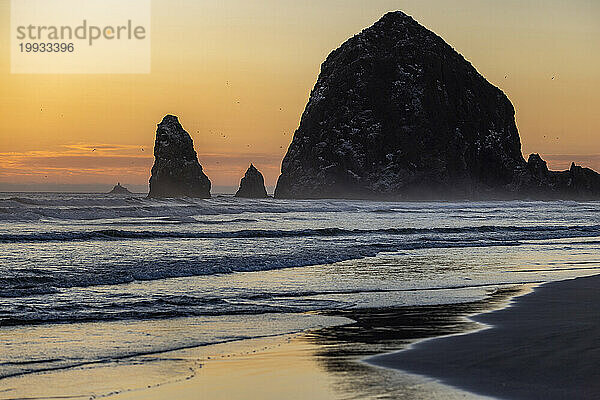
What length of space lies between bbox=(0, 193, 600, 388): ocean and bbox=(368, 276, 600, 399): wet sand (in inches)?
72.3

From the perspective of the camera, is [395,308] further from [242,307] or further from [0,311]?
[0,311]

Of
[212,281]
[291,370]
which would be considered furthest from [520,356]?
[212,281]

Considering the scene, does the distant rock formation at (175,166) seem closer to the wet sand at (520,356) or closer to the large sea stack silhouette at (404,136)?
the large sea stack silhouette at (404,136)

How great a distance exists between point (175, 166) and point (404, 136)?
42.2 m

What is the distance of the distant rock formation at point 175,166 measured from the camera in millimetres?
108000

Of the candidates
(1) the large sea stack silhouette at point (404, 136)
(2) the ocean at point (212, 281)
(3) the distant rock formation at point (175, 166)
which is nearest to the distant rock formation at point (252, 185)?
(1) the large sea stack silhouette at point (404, 136)

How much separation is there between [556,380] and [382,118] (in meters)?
130

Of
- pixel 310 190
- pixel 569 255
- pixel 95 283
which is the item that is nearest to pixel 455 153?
pixel 310 190

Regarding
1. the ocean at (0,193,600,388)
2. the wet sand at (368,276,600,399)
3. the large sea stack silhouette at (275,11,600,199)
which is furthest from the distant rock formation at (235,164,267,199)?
the wet sand at (368,276,600,399)

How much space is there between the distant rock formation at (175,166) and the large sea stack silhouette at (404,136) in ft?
73.2

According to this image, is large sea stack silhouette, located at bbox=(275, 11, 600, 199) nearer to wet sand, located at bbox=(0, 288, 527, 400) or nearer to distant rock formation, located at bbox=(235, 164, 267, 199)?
distant rock formation, located at bbox=(235, 164, 267, 199)

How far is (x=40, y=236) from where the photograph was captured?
2411 centimetres

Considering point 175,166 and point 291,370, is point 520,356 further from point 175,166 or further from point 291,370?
point 175,166

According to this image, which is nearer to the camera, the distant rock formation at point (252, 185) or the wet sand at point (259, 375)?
the wet sand at point (259, 375)
